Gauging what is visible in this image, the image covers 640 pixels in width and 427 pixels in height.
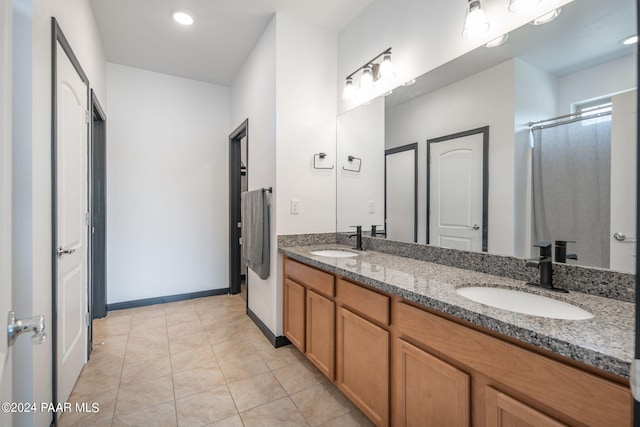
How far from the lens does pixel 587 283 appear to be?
44.5 inches

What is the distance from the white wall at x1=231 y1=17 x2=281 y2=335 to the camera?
8.04 feet

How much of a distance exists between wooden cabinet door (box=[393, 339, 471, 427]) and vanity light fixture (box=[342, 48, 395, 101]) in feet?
5.87

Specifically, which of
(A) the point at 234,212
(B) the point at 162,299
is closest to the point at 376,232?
(A) the point at 234,212

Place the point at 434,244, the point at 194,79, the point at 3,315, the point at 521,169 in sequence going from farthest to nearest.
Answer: the point at 194,79
the point at 434,244
the point at 521,169
the point at 3,315

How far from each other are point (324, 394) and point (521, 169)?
1643 millimetres

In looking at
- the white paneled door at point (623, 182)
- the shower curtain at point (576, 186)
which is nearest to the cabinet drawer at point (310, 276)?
the shower curtain at point (576, 186)

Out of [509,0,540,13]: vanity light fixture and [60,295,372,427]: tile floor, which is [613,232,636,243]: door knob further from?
[60,295,372,427]: tile floor

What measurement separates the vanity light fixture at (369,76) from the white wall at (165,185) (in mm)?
1953

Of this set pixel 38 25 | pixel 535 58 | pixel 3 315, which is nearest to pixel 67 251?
pixel 38 25

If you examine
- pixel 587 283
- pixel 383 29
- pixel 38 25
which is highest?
pixel 383 29

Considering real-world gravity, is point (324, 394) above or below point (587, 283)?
below

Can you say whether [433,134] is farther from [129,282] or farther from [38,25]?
[129,282]

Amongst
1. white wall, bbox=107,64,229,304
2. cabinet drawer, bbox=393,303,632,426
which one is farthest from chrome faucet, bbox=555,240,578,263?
white wall, bbox=107,64,229,304

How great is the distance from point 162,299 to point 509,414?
11.7 ft
